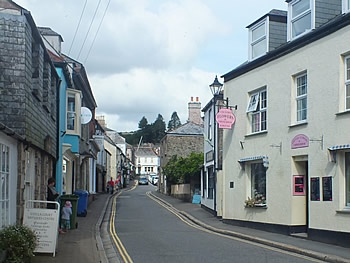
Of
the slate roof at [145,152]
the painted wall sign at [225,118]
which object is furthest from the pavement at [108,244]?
the slate roof at [145,152]

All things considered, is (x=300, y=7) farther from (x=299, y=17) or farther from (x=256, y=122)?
(x=256, y=122)

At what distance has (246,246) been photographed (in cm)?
1449

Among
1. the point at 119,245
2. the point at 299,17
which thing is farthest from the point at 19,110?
the point at 299,17

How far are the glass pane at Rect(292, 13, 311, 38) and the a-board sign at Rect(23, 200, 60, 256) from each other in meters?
10.0

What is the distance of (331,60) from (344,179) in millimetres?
3416

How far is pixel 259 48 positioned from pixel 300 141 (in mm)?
5190

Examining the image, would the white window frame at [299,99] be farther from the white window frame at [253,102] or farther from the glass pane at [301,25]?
the white window frame at [253,102]

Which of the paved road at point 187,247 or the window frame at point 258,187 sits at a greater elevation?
the window frame at point 258,187

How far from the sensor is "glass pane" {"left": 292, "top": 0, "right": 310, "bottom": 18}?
16.8 m

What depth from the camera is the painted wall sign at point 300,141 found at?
1595 cm

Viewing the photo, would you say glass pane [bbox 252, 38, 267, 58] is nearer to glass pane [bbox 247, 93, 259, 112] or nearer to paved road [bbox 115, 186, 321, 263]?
glass pane [bbox 247, 93, 259, 112]

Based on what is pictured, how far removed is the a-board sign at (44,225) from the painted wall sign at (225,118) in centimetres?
1004

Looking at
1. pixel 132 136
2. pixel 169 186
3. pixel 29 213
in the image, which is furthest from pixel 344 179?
pixel 132 136

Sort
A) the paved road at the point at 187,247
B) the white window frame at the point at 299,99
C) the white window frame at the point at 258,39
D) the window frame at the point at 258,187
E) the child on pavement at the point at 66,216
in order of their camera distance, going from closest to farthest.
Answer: the paved road at the point at 187,247 → the white window frame at the point at 299,99 → the child on pavement at the point at 66,216 → the window frame at the point at 258,187 → the white window frame at the point at 258,39
